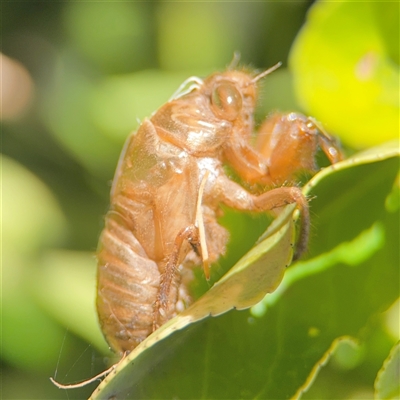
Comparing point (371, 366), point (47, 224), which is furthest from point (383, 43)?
point (47, 224)

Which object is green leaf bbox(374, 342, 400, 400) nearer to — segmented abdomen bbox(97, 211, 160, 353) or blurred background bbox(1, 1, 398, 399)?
segmented abdomen bbox(97, 211, 160, 353)

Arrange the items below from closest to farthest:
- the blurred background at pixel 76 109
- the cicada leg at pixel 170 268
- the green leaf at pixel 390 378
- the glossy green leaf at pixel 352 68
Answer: the green leaf at pixel 390 378
the cicada leg at pixel 170 268
the glossy green leaf at pixel 352 68
the blurred background at pixel 76 109

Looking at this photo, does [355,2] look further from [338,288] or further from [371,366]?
[371,366]

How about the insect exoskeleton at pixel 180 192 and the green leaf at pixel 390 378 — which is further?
the insect exoskeleton at pixel 180 192

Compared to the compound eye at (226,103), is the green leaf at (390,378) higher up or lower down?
lower down

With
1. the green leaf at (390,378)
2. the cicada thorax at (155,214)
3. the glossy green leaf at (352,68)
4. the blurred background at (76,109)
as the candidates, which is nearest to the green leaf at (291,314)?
the green leaf at (390,378)

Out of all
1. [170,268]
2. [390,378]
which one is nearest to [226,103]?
[170,268]

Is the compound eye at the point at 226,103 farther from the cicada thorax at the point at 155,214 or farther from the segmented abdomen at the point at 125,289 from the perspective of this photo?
the segmented abdomen at the point at 125,289

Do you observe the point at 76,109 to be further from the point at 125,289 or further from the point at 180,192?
the point at 125,289

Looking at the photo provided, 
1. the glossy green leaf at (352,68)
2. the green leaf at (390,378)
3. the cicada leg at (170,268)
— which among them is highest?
the glossy green leaf at (352,68)
